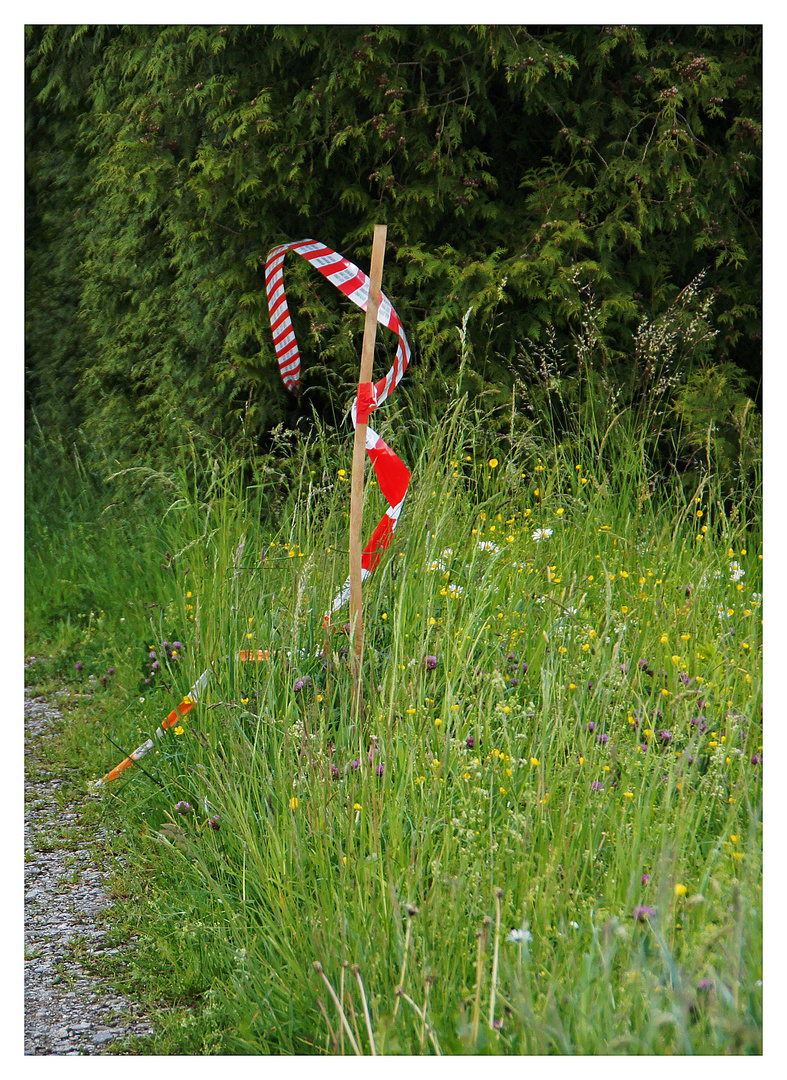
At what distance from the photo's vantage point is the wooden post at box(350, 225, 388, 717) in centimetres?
242

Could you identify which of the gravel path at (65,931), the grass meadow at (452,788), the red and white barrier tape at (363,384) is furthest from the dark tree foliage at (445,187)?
the gravel path at (65,931)

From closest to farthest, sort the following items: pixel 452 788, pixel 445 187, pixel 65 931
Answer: pixel 452 788 < pixel 65 931 < pixel 445 187

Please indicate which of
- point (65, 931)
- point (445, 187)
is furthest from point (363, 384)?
point (445, 187)

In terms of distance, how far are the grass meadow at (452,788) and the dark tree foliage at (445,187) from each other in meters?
1.09

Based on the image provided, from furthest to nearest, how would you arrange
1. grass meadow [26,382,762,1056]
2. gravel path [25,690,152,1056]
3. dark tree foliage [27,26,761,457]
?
dark tree foliage [27,26,761,457]
gravel path [25,690,152,1056]
grass meadow [26,382,762,1056]

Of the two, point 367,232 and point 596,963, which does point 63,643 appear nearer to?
point 367,232

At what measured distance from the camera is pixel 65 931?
2.47 metres

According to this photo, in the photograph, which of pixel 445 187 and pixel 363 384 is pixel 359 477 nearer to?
pixel 363 384

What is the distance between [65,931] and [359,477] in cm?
149

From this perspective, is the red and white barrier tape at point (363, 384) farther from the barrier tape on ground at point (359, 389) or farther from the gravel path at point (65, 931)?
the gravel path at point (65, 931)

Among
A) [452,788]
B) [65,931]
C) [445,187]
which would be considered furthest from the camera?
[445,187]

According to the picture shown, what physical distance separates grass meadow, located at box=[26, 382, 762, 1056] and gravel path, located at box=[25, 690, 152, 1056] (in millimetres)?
80

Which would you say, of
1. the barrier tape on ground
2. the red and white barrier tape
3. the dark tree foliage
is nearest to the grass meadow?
the barrier tape on ground

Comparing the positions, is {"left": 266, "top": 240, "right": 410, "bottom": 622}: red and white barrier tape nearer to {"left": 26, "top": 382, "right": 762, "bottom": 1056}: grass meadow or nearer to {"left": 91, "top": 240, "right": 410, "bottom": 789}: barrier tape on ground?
{"left": 91, "top": 240, "right": 410, "bottom": 789}: barrier tape on ground
